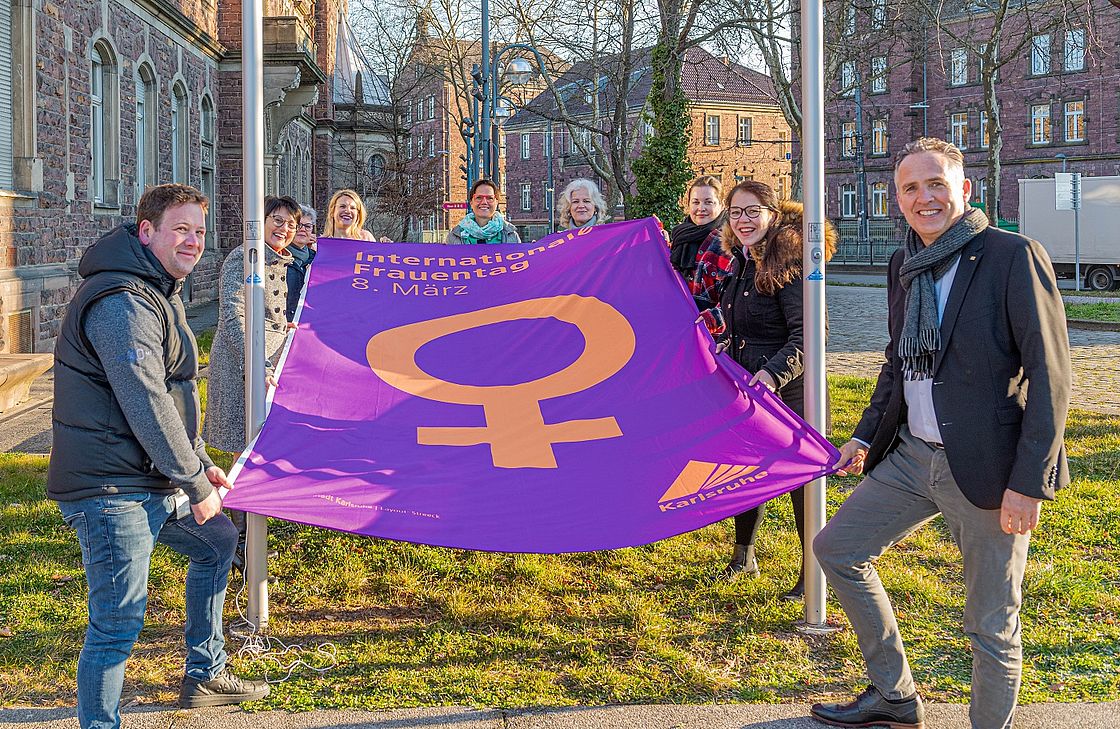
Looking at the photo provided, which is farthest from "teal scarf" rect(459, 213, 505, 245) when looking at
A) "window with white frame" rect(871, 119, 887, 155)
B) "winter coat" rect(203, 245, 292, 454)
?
"window with white frame" rect(871, 119, 887, 155)

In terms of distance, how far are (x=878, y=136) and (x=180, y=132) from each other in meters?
50.6

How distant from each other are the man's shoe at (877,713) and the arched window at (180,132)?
2448 centimetres

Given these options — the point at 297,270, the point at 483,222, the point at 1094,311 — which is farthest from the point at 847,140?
the point at 297,270

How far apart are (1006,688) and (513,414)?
2891mm

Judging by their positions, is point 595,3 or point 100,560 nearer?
point 100,560

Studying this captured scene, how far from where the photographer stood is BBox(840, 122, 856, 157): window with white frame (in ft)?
223

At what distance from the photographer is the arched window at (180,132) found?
26281 mm

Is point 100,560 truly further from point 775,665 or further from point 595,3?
point 595,3

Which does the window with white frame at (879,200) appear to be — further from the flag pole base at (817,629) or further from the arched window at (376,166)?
the flag pole base at (817,629)

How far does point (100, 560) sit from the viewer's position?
4.00 meters

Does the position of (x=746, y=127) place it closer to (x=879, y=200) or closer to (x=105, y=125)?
(x=879, y=200)

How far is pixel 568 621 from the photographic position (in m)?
5.96

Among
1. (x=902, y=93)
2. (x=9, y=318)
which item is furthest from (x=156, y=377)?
(x=902, y=93)

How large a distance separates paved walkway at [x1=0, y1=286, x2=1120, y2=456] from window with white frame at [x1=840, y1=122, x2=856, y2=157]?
131 feet
